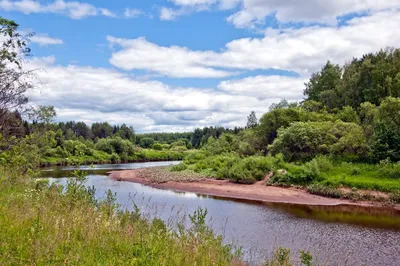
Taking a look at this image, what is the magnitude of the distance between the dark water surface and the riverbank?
2211 millimetres

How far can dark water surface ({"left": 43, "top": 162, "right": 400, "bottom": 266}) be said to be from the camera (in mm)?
14641

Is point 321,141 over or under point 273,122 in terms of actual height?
under

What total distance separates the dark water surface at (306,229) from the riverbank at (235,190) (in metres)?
2.21

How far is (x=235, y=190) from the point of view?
3566 cm

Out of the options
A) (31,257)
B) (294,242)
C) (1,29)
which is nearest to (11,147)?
(1,29)

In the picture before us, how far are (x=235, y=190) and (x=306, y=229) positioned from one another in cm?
1611

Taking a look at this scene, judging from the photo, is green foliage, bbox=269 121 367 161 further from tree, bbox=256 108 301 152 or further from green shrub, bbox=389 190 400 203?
green shrub, bbox=389 190 400 203

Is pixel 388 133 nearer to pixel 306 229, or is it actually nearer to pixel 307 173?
pixel 307 173

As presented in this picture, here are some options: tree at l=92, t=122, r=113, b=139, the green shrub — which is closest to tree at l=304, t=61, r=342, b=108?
the green shrub

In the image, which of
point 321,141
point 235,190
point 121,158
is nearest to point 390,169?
point 321,141

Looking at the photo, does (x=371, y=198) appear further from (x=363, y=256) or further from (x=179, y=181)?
(x=179, y=181)

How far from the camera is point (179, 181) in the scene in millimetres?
42844

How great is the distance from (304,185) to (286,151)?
9.83m

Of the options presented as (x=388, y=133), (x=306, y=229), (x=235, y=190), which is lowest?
(x=306, y=229)
